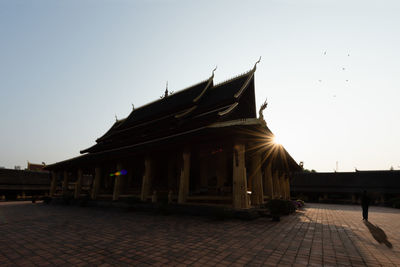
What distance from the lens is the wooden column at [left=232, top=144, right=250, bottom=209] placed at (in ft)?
29.0

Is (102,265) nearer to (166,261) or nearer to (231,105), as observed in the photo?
(166,261)

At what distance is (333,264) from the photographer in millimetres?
3658

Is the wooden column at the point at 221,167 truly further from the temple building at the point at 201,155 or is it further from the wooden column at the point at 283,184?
the wooden column at the point at 283,184

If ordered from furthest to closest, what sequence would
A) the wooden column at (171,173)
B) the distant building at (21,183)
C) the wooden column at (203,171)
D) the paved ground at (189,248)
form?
the distant building at (21,183), the wooden column at (171,173), the wooden column at (203,171), the paved ground at (189,248)

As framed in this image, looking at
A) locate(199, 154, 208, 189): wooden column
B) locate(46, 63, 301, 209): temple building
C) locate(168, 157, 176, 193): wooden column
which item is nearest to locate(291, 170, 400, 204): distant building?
locate(46, 63, 301, 209): temple building

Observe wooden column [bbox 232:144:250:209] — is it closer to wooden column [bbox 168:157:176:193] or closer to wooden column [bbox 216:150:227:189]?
wooden column [bbox 216:150:227:189]

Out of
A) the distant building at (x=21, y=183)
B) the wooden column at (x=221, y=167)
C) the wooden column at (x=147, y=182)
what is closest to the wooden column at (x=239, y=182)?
the wooden column at (x=221, y=167)

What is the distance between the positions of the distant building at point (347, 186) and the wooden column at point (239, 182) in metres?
29.5

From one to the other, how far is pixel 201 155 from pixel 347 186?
105 ft

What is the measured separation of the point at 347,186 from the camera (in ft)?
109

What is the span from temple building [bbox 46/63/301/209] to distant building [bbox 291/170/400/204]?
55.8 ft

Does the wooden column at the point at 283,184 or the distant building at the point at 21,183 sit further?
the distant building at the point at 21,183

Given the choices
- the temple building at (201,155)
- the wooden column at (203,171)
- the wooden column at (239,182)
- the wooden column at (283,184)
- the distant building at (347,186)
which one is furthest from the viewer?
the distant building at (347,186)

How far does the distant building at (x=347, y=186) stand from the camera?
104 feet
